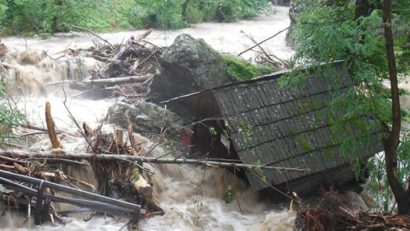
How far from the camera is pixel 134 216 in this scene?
22.4 ft

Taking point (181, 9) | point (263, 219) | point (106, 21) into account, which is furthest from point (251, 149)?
point (181, 9)

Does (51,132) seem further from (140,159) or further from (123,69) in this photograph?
(123,69)

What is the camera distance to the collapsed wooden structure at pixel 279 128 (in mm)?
7352

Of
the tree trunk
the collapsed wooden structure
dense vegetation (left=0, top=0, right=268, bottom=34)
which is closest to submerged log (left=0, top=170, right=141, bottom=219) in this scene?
the collapsed wooden structure

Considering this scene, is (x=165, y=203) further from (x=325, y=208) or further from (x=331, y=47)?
(x=331, y=47)

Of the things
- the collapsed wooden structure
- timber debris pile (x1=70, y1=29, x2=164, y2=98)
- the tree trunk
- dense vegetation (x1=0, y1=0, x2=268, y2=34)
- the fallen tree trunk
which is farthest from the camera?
dense vegetation (x1=0, y1=0, x2=268, y2=34)

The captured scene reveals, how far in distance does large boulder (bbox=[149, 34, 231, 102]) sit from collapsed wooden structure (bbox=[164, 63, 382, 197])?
1.44 metres

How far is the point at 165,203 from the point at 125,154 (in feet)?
3.20

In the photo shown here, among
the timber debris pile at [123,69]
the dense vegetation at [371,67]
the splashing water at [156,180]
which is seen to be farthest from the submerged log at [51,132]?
the dense vegetation at [371,67]

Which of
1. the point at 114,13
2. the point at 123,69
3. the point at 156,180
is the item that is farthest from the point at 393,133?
the point at 114,13

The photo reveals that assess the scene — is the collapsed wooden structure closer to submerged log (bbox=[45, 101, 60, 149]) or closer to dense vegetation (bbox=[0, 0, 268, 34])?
submerged log (bbox=[45, 101, 60, 149])

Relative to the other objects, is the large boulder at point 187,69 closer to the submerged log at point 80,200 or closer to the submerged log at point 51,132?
the submerged log at point 51,132

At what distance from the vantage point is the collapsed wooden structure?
735 cm

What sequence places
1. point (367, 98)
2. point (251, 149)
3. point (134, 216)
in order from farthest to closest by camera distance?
point (251, 149), point (134, 216), point (367, 98)
